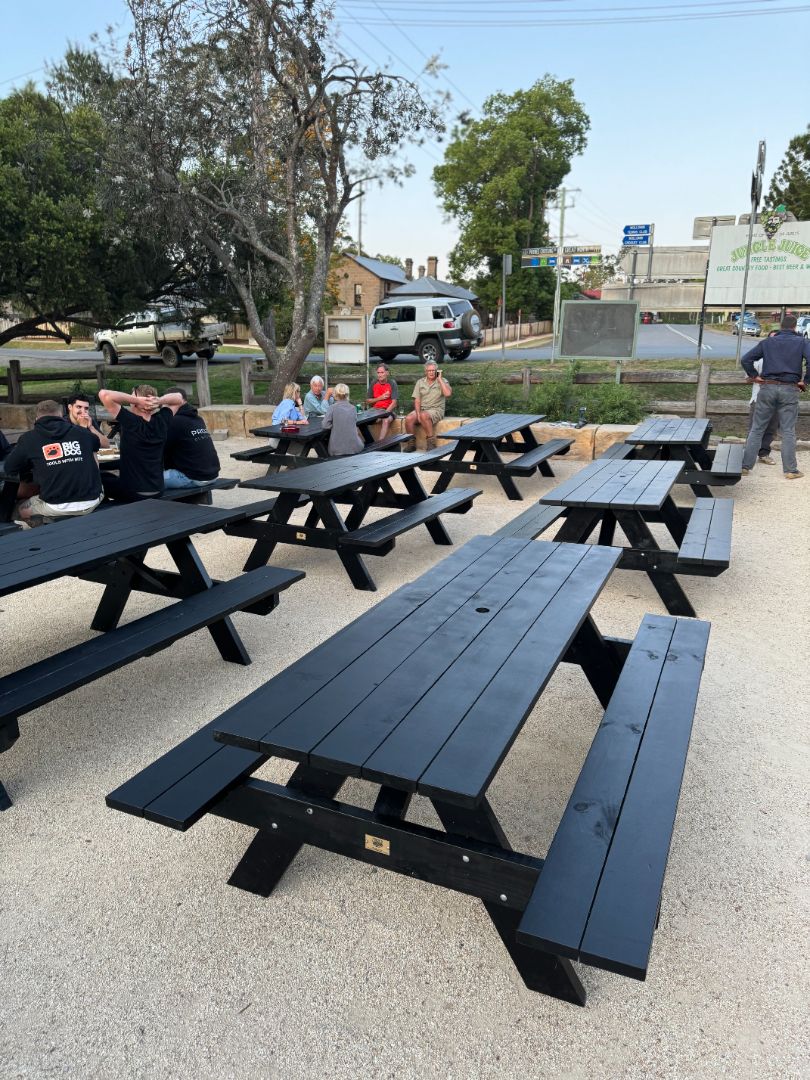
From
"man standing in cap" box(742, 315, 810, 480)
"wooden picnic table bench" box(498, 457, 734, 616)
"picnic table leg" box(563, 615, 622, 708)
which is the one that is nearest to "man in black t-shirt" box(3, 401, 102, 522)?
"wooden picnic table bench" box(498, 457, 734, 616)

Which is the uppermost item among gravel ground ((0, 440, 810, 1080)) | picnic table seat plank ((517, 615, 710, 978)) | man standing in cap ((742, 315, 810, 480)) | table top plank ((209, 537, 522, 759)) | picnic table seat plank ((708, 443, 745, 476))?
man standing in cap ((742, 315, 810, 480))

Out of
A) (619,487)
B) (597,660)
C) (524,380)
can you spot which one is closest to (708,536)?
(619,487)

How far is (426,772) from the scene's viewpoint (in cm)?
176

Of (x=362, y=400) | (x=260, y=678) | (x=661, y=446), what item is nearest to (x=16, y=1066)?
(x=260, y=678)

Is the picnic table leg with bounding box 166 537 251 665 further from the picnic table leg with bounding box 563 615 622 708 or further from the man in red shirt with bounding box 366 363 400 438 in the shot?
the man in red shirt with bounding box 366 363 400 438

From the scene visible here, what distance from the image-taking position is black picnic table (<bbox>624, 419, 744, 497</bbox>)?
268 inches

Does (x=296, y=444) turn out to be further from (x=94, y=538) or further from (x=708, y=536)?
(x=708, y=536)

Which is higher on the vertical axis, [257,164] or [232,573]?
[257,164]

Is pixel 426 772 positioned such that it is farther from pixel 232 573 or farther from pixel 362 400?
pixel 362 400

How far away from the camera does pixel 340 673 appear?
7.42ft

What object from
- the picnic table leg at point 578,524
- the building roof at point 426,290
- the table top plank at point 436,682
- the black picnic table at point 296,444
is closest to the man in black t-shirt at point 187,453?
the black picnic table at point 296,444

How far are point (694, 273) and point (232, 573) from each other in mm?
29976

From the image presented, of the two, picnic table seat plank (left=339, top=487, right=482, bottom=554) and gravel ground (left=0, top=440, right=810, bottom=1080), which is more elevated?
picnic table seat plank (left=339, top=487, right=482, bottom=554)

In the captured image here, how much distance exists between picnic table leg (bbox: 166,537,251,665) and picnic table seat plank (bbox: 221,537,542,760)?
1363mm
